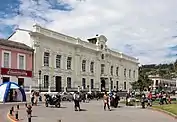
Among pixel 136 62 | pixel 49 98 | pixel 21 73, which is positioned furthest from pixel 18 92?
pixel 136 62

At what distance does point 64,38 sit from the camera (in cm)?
5072

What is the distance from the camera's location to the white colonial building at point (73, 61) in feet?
149

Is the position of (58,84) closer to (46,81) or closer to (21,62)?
(46,81)

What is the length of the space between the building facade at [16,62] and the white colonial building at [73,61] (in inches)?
48.5

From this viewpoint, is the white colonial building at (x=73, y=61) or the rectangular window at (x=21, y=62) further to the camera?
the white colonial building at (x=73, y=61)

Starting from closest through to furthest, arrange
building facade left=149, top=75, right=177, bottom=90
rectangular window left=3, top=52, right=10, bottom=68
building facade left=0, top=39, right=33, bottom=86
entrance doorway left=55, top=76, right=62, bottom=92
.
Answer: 1. building facade left=0, top=39, right=33, bottom=86
2. rectangular window left=3, top=52, right=10, bottom=68
3. entrance doorway left=55, top=76, right=62, bottom=92
4. building facade left=149, top=75, right=177, bottom=90

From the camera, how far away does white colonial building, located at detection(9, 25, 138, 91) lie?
45.5m

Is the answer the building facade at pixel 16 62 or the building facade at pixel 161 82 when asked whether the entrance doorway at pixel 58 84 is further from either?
the building facade at pixel 161 82

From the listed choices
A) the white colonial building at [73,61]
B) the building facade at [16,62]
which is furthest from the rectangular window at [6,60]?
the white colonial building at [73,61]

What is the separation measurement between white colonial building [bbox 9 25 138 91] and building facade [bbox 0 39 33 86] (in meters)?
1.23

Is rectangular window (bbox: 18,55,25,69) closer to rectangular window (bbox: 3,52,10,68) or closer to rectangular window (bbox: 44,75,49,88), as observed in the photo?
rectangular window (bbox: 3,52,10,68)

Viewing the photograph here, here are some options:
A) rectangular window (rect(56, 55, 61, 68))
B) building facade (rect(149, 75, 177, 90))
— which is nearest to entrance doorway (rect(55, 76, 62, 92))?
rectangular window (rect(56, 55, 61, 68))

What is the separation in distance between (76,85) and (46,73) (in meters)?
7.83

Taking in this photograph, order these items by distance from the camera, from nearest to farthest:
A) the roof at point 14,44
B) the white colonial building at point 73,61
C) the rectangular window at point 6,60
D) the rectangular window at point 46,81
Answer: the roof at point 14,44 → the rectangular window at point 6,60 → the white colonial building at point 73,61 → the rectangular window at point 46,81
